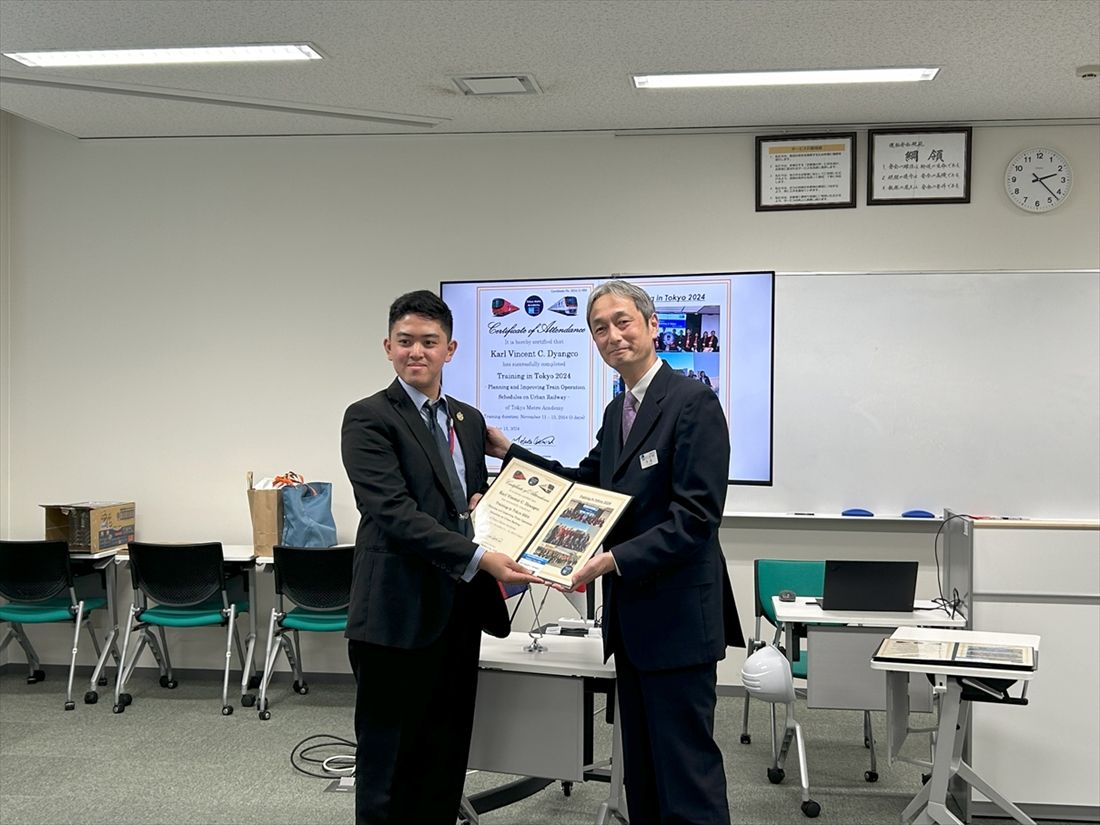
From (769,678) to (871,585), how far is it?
579mm

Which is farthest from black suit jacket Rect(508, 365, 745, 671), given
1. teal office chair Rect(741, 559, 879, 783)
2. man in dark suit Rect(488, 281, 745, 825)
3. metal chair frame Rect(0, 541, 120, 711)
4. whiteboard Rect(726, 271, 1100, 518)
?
metal chair frame Rect(0, 541, 120, 711)

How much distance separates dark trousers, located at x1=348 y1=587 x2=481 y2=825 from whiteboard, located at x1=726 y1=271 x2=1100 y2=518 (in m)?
2.88

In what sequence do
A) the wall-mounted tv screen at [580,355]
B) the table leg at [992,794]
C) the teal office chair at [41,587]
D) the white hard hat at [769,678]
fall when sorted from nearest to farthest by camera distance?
1. the table leg at [992,794]
2. the white hard hat at [769,678]
3. the teal office chair at [41,587]
4. the wall-mounted tv screen at [580,355]

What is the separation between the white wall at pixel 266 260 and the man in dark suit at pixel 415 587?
9.50ft

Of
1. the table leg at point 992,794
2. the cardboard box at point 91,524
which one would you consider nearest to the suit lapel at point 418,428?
the table leg at point 992,794

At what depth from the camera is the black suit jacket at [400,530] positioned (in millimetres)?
2771

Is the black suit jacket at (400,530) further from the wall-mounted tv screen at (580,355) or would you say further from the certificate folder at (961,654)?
the wall-mounted tv screen at (580,355)

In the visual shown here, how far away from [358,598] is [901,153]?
13.5 ft

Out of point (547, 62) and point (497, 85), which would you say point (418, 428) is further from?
point (497, 85)

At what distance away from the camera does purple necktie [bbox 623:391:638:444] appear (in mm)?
2834

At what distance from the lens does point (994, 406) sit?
536 centimetres

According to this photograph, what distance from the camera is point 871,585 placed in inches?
151

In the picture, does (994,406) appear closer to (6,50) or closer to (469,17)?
(469,17)

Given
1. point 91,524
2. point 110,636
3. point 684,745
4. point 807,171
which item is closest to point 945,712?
point 684,745
